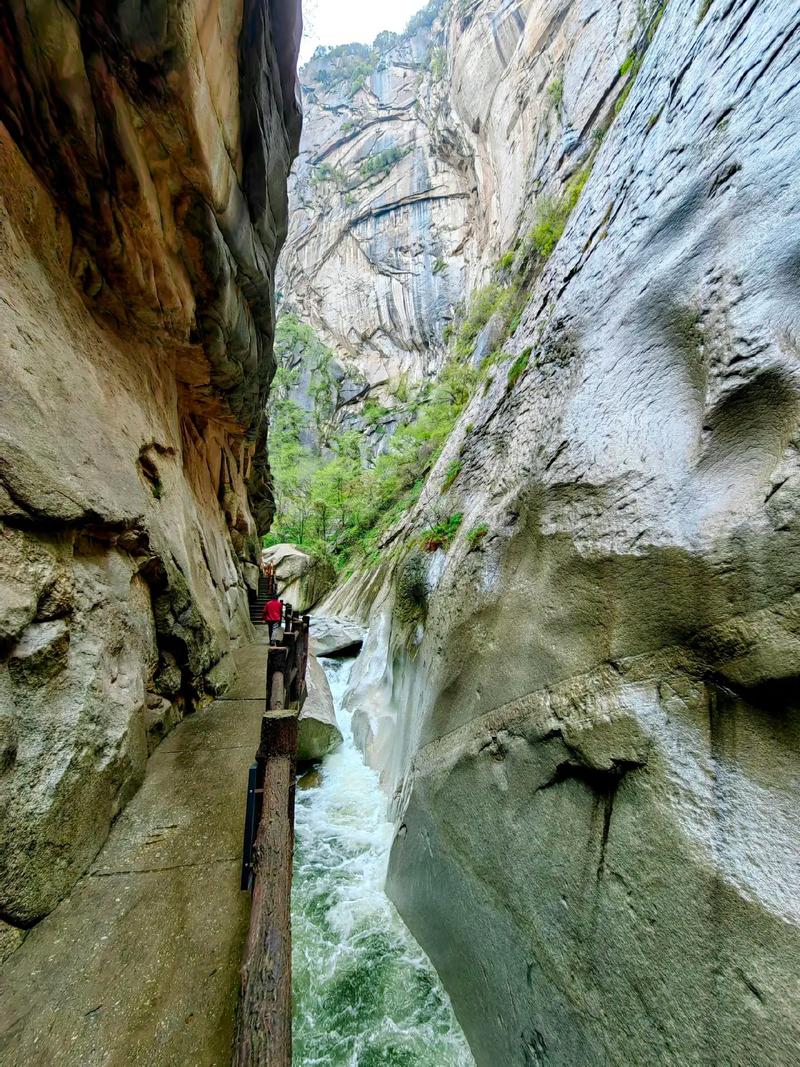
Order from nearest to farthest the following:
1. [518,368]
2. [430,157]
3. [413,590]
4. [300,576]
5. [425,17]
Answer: [518,368] → [413,590] → [300,576] → [430,157] → [425,17]

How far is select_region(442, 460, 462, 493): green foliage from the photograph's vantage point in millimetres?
6180

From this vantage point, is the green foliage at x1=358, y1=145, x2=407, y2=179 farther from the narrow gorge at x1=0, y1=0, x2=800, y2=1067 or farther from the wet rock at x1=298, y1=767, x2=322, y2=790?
the wet rock at x1=298, y1=767, x2=322, y2=790

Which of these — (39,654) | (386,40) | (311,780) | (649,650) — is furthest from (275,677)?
(386,40)

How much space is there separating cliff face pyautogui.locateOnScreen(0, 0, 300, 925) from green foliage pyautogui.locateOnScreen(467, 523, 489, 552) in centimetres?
307

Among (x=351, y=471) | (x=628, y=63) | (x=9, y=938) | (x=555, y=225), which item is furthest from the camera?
(x=351, y=471)

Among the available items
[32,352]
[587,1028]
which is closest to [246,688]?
[32,352]

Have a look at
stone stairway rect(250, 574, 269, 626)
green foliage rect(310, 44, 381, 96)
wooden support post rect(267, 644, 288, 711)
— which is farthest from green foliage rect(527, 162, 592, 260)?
green foliage rect(310, 44, 381, 96)

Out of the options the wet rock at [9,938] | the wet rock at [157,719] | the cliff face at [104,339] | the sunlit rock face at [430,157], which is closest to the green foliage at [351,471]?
the sunlit rock face at [430,157]

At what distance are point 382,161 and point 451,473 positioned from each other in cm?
4009

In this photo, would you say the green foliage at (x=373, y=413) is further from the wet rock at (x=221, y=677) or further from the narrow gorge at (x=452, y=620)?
the wet rock at (x=221, y=677)

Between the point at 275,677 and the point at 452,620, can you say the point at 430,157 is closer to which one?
the point at 452,620

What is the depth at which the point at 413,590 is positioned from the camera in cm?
548

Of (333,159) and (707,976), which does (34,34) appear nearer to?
(707,976)

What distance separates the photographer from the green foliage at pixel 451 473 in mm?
6180
